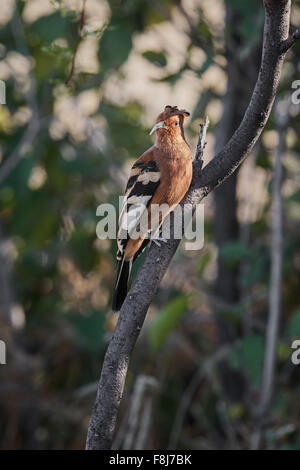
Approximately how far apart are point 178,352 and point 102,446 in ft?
9.91

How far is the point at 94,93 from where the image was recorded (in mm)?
4309

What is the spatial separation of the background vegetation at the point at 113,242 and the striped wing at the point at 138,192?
4.35 ft

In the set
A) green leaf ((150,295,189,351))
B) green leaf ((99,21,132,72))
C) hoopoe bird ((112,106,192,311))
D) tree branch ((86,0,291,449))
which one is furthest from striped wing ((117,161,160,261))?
green leaf ((99,21,132,72))

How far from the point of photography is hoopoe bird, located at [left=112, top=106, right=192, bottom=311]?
166cm

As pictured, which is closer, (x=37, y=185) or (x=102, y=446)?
(x=102, y=446)

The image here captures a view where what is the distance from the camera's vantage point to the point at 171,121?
5.60 ft

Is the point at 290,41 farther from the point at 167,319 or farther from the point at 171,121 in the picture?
the point at 167,319

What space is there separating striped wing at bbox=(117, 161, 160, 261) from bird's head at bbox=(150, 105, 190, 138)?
13 cm

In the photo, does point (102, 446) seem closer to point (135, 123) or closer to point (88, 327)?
point (88, 327)

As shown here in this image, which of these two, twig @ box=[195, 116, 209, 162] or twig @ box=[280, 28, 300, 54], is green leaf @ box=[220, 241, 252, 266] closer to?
twig @ box=[195, 116, 209, 162]

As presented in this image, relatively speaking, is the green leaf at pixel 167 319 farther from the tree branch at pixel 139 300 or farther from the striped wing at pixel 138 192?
the tree branch at pixel 139 300

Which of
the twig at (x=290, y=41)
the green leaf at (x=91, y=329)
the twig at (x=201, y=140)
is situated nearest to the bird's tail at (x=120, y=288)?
the twig at (x=201, y=140)

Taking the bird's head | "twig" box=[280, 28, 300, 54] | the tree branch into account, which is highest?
the bird's head
